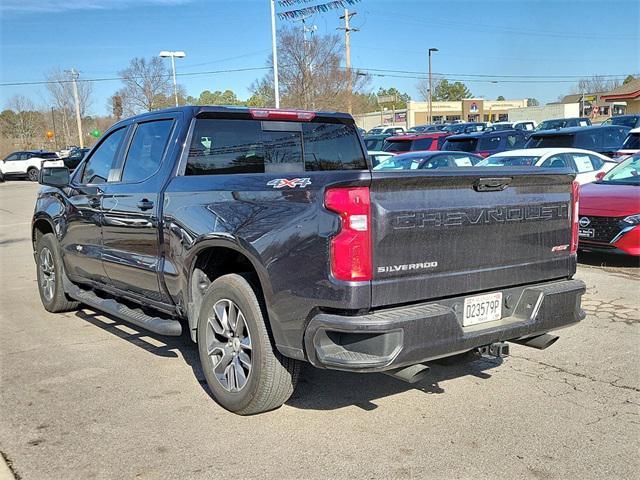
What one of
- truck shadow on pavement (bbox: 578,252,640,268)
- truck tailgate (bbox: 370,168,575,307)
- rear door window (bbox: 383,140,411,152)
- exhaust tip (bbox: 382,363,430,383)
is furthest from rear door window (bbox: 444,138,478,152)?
exhaust tip (bbox: 382,363,430,383)

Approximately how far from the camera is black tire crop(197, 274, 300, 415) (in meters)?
3.85

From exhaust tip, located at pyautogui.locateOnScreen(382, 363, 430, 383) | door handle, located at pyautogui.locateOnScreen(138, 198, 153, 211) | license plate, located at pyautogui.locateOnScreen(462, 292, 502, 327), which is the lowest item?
exhaust tip, located at pyautogui.locateOnScreen(382, 363, 430, 383)

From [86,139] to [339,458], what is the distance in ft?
280

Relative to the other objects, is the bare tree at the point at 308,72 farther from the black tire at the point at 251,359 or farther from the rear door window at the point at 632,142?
the black tire at the point at 251,359

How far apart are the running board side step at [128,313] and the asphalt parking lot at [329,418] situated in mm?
370

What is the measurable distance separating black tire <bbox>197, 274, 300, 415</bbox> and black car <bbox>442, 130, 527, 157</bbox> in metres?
15.2

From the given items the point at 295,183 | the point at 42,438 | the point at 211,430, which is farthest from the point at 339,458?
the point at 42,438

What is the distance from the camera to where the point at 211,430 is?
12.9 ft

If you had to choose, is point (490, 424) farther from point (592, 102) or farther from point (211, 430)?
point (592, 102)

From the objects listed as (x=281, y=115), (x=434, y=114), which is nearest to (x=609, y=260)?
(x=281, y=115)

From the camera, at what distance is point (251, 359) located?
3.95 meters

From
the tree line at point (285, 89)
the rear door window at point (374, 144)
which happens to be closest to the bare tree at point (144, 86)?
the tree line at point (285, 89)

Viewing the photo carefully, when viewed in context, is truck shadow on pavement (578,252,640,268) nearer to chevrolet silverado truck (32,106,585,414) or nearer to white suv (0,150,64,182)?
chevrolet silverado truck (32,106,585,414)

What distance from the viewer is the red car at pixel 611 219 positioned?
8.07 meters
